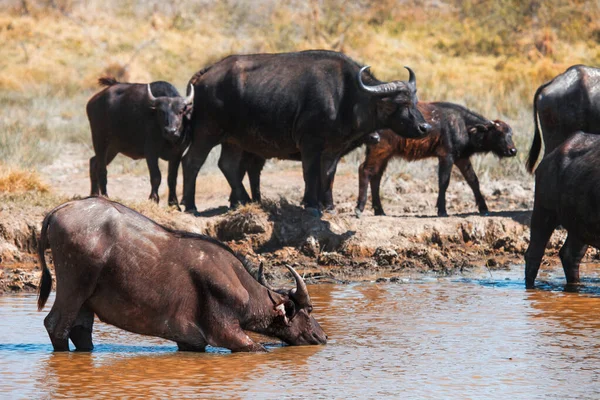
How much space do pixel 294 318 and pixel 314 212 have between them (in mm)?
5608

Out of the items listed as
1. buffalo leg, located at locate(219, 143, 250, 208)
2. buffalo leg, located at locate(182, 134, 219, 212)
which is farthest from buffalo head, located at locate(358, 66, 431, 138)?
buffalo leg, located at locate(182, 134, 219, 212)

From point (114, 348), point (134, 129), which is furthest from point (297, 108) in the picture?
point (114, 348)

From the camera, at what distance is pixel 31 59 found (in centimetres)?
3869

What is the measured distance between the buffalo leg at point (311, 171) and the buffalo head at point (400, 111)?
98cm

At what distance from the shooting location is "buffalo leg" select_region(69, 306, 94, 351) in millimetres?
8711

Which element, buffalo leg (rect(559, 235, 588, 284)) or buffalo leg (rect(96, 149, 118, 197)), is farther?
buffalo leg (rect(96, 149, 118, 197))

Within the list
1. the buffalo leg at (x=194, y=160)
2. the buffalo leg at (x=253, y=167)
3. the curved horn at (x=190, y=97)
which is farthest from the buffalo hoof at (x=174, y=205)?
the curved horn at (x=190, y=97)

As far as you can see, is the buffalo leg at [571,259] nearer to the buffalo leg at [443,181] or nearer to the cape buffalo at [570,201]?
the cape buffalo at [570,201]

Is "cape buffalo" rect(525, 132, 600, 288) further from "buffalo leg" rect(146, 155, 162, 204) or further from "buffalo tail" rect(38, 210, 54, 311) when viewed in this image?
"buffalo tail" rect(38, 210, 54, 311)

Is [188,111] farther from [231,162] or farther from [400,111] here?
[400,111]

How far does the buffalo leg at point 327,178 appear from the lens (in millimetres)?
15781

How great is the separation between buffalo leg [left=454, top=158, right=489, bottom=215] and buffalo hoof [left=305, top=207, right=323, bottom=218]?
9.35 ft

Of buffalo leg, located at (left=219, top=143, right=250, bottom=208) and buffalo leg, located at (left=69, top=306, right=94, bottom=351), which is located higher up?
buffalo leg, located at (left=219, top=143, right=250, bottom=208)

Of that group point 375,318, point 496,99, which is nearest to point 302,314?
point 375,318
